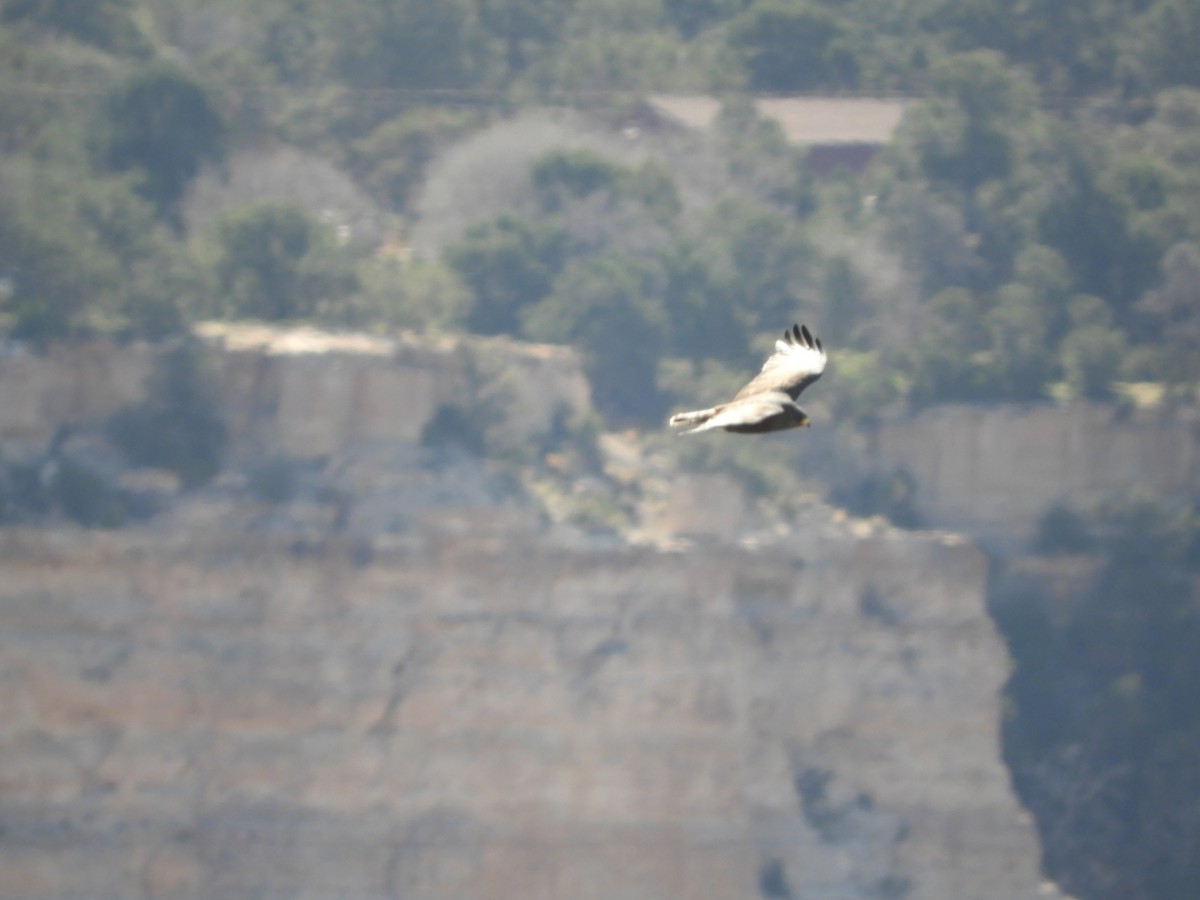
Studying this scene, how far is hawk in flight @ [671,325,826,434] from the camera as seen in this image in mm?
11344

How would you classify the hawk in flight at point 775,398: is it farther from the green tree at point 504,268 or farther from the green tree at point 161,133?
the green tree at point 161,133

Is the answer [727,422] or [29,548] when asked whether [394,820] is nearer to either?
[29,548]

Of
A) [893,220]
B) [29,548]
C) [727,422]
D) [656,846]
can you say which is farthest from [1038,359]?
[727,422]

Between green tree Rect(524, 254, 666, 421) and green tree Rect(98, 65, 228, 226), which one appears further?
green tree Rect(98, 65, 228, 226)

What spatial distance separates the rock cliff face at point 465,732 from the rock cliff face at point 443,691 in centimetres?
5

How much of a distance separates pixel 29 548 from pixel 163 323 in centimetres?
585

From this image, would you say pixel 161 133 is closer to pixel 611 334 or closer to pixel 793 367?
pixel 611 334

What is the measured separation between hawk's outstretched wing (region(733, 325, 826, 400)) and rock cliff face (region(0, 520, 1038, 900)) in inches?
1087

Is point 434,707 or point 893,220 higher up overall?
point 893,220

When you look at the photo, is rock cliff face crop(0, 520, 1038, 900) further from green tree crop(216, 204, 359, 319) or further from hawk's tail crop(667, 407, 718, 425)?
hawk's tail crop(667, 407, 718, 425)

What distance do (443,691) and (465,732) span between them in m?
0.77

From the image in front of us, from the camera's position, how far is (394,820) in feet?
131

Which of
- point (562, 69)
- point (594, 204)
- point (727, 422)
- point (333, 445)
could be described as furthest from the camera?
point (562, 69)

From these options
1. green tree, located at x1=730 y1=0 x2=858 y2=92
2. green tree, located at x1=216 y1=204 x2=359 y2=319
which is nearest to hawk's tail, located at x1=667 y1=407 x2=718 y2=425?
green tree, located at x1=216 y1=204 x2=359 y2=319
